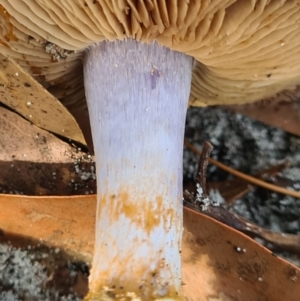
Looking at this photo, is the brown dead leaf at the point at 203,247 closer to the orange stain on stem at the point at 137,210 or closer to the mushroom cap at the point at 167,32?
the orange stain on stem at the point at 137,210

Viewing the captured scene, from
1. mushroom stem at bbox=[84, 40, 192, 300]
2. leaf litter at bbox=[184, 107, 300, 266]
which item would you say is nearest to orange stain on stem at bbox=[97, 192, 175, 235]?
mushroom stem at bbox=[84, 40, 192, 300]

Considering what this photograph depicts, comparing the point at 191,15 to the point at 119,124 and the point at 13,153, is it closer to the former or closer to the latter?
the point at 119,124

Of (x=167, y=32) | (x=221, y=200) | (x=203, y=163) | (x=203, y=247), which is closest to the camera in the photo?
(x=167, y=32)

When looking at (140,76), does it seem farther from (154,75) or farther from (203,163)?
(203,163)

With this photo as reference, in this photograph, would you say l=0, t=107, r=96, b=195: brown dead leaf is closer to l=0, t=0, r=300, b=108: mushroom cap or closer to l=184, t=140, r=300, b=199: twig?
l=0, t=0, r=300, b=108: mushroom cap

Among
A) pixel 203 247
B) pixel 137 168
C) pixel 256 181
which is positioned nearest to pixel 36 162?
pixel 137 168
